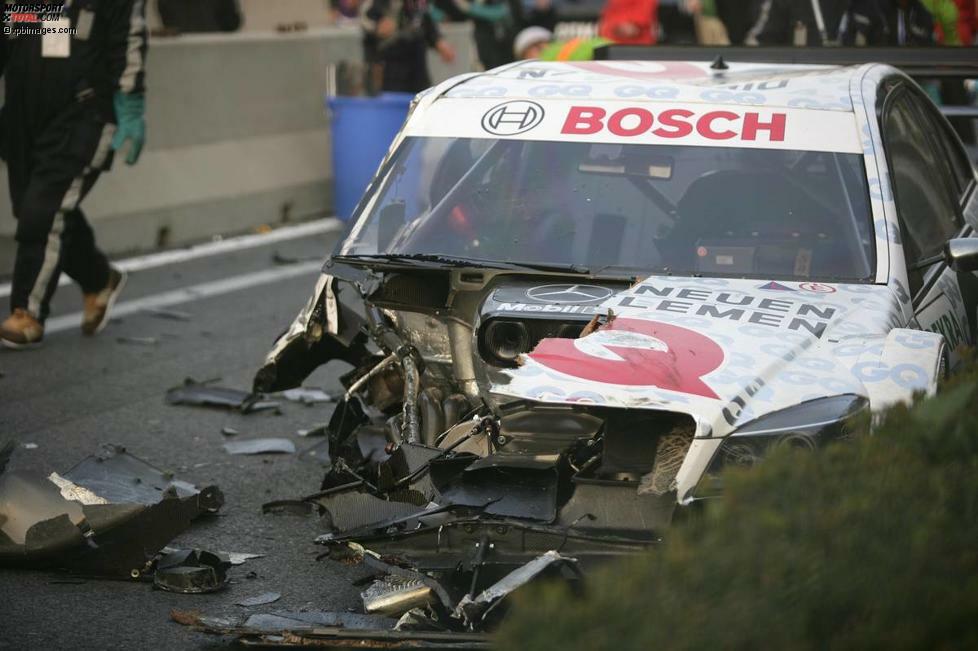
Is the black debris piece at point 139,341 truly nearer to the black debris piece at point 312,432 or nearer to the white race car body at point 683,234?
the black debris piece at point 312,432

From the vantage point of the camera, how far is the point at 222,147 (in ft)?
40.4

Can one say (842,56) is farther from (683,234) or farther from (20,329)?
(20,329)

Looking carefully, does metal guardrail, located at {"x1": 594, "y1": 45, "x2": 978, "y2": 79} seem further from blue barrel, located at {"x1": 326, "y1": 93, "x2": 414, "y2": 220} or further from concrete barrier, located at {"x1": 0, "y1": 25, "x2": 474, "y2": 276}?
blue barrel, located at {"x1": 326, "y1": 93, "x2": 414, "y2": 220}

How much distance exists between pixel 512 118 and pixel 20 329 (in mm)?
3681

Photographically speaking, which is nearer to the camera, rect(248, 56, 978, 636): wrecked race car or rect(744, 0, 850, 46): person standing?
rect(248, 56, 978, 636): wrecked race car

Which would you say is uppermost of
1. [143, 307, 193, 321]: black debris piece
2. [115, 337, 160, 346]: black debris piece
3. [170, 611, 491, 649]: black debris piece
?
[170, 611, 491, 649]: black debris piece

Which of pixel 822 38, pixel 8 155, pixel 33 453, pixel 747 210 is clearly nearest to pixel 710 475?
pixel 747 210

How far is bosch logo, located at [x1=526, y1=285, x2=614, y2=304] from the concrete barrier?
610 centimetres

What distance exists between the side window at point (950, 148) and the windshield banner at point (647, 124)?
1182 millimetres

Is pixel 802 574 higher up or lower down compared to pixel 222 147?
higher up

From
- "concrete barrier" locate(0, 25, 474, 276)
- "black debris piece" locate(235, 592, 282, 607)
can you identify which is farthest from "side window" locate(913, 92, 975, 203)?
"concrete barrier" locate(0, 25, 474, 276)

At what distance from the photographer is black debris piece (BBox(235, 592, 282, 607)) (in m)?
4.86

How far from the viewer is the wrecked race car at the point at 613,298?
4.34 m

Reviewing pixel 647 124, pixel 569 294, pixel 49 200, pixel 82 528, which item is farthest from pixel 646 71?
pixel 49 200
